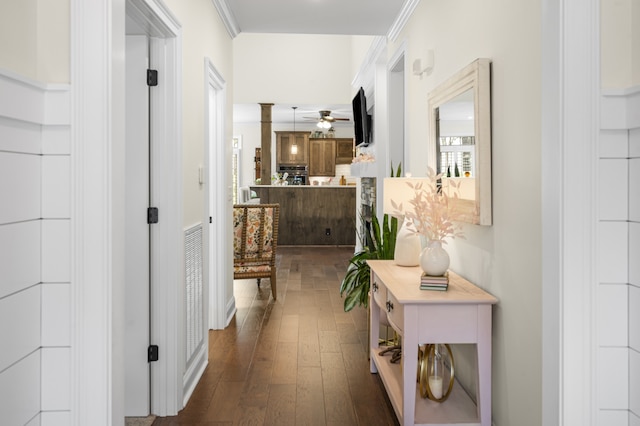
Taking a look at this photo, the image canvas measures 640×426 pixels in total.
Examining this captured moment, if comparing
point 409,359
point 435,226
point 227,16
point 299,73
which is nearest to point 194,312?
point 409,359

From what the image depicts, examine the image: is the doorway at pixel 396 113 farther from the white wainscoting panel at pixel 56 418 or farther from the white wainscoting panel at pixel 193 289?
the white wainscoting panel at pixel 56 418

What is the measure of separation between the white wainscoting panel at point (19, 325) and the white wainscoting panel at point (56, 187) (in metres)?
0.22

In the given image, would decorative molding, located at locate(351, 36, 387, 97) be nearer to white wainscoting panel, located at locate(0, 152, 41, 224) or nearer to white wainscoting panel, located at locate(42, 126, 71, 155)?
white wainscoting panel, located at locate(42, 126, 71, 155)

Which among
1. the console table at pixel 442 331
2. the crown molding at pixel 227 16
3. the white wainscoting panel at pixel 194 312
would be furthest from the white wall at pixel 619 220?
the crown molding at pixel 227 16

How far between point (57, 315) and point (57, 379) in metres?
0.18

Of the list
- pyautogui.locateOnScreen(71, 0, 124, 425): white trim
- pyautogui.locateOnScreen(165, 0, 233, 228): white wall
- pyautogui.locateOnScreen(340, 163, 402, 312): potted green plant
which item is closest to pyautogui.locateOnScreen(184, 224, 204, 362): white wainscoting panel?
pyautogui.locateOnScreen(165, 0, 233, 228): white wall

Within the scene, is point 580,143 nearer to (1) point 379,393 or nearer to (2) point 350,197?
(1) point 379,393

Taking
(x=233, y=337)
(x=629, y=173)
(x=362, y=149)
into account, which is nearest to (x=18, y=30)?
(x=629, y=173)

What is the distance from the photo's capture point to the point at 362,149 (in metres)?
7.16

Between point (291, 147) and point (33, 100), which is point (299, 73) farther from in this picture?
point (33, 100)

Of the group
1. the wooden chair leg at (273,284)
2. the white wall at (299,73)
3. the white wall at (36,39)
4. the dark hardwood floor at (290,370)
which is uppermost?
the white wall at (299,73)

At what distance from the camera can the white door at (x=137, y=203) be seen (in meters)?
2.62

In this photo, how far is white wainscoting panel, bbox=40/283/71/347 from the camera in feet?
4.70

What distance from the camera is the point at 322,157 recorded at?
12977 millimetres
